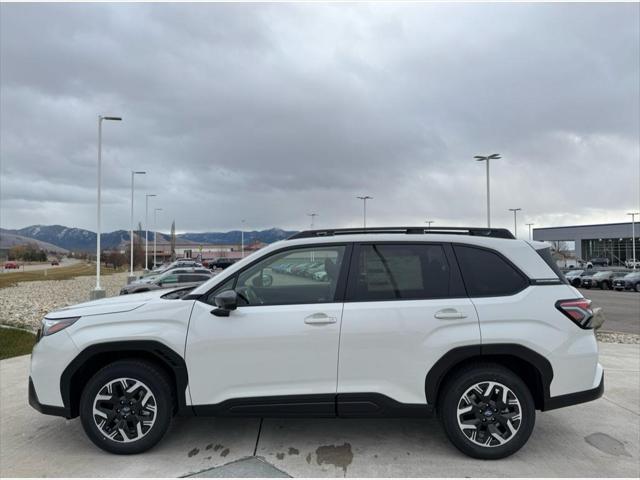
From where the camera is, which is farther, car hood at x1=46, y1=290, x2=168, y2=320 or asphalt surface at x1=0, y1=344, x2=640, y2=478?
car hood at x1=46, y1=290, x2=168, y2=320

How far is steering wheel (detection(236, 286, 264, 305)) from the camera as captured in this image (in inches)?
146

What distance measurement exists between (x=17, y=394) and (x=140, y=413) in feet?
9.06

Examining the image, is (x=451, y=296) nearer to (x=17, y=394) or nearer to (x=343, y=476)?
(x=343, y=476)

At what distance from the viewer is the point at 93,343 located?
3.56m

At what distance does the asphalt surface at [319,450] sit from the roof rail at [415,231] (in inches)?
72.2

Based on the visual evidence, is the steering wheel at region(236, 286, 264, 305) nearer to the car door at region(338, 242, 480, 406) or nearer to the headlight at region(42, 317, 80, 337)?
the car door at region(338, 242, 480, 406)

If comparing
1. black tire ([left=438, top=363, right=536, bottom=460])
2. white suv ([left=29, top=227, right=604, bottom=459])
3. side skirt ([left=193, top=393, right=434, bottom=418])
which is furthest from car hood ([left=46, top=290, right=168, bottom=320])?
black tire ([left=438, top=363, right=536, bottom=460])

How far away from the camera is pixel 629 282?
30453mm

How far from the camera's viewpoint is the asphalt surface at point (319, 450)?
11.2 feet

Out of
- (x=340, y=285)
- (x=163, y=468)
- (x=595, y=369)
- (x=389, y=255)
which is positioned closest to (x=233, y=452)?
(x=163, y=468)

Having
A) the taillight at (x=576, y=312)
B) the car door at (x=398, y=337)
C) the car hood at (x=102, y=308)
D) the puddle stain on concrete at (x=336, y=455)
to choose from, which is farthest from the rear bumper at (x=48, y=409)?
the taillight at (x=576, y=312)

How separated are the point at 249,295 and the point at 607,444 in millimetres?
3433

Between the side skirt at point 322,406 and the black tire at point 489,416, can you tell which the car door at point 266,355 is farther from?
the black tire at point 489,416

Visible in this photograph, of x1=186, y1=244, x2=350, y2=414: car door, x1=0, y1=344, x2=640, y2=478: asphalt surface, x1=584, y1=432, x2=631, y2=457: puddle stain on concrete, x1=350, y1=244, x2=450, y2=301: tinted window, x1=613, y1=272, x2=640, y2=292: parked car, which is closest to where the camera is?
x1=0, y1=344, x2=640, y2=478: asphalt surface
